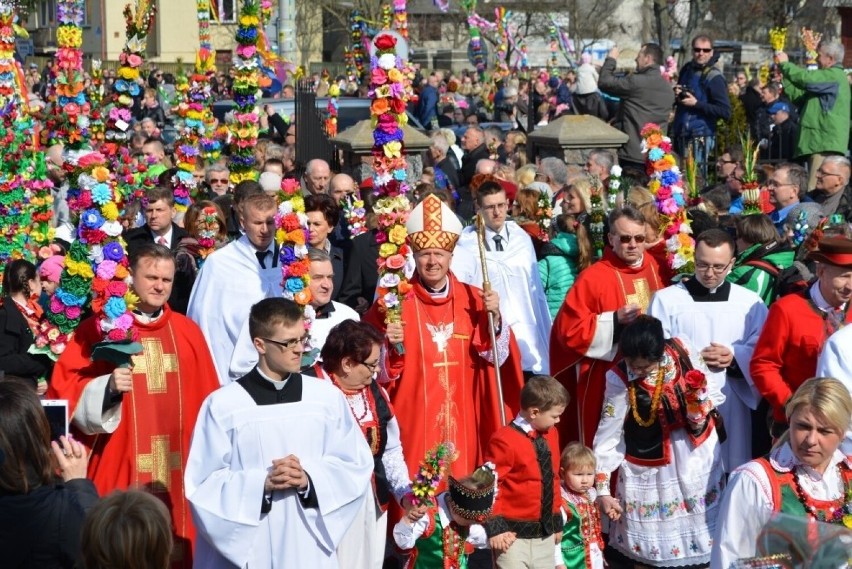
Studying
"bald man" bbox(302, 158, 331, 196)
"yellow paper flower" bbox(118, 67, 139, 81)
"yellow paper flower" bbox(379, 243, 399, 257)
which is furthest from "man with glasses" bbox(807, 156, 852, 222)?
"yellow paper flower" bbox(118, 67, 139, 81)

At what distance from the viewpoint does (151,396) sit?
7.20 meters

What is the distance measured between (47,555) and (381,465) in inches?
96.9

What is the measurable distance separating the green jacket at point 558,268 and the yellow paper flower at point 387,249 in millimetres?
1878

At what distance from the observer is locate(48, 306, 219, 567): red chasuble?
7.01 m

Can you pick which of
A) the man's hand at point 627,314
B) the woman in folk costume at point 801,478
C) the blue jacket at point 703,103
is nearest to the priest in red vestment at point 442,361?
the man's hand at point 627,314

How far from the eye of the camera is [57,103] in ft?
42.5

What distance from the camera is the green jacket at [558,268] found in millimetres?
9742

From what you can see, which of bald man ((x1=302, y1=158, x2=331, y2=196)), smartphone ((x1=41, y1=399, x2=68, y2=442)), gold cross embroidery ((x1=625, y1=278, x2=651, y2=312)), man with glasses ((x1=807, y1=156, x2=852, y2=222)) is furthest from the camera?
bald man ((x1=302, y1=158, x2=331, y2=196))

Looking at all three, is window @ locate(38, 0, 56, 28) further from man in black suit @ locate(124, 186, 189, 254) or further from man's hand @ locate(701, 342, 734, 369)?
man's hand @ locate(701, 342, 734, 369)

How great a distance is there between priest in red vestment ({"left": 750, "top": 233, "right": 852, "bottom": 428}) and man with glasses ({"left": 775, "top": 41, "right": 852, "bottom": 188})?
22.4 ft

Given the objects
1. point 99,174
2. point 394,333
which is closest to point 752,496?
point 394,333

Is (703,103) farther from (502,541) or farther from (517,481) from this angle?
(502,541)

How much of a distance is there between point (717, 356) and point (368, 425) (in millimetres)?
2190

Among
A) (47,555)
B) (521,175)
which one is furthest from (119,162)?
(47,555)
